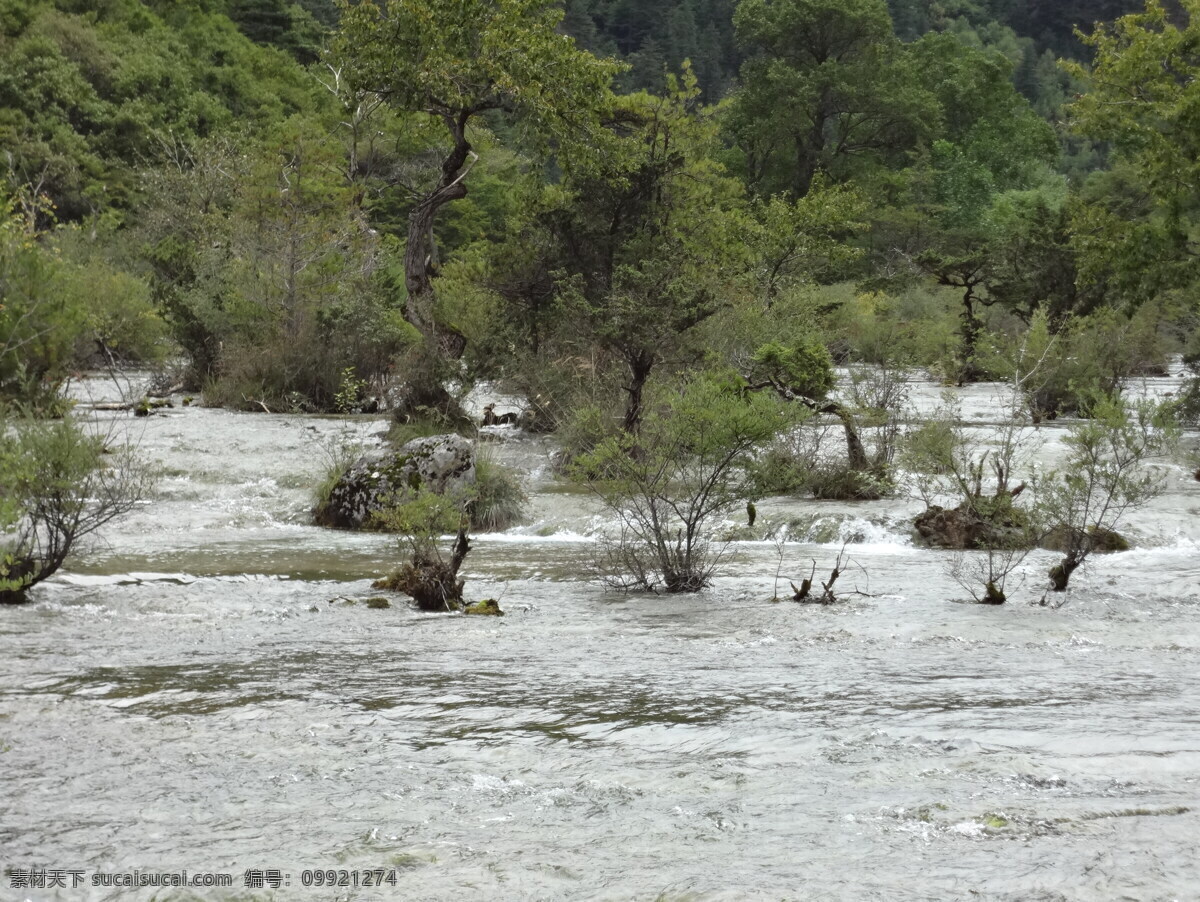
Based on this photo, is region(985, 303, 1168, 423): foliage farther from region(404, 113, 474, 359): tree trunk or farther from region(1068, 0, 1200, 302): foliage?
region(404, 113, 474, 359): tree trunk

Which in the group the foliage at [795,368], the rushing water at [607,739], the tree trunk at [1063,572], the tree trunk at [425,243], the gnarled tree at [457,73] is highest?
the gnarled tree at [457,73]

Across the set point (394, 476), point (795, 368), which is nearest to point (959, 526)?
point (795, 368)

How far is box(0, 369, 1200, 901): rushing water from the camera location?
488 cm

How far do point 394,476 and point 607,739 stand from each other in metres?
10.8

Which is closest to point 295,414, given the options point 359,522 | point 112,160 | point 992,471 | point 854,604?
point 359,522

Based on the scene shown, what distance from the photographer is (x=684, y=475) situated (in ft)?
40.6

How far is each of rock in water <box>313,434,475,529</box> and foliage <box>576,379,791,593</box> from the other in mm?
4703

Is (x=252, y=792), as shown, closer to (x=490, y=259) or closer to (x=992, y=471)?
(x=992, y=471)

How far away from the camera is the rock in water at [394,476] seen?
16828 millimetres

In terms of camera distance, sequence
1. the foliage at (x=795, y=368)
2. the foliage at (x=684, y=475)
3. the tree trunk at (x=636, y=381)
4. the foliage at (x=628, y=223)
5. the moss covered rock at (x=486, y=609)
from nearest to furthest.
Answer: the moss covered rock at (x=486, y=609), the foliage at (x=684, y=475), the foliage at (x=795, y=368), the tree trunk at (x=636, y=381), the foliage at (x=628, y=223)

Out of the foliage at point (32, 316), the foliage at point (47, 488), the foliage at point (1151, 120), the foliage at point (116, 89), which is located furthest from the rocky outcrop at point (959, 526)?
the foliage at point (116, 89)

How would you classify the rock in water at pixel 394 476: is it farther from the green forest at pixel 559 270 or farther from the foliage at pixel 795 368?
the foliage at pixel 795 368

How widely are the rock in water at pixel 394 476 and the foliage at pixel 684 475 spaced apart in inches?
185

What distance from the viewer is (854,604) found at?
11.5 metres
